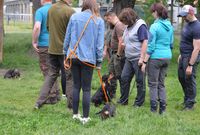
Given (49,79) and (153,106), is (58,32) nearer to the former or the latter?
(49,79)

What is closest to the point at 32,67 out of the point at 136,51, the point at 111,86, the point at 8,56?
the point at 8,56

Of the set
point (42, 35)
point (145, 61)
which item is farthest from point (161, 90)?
point (42, 35)

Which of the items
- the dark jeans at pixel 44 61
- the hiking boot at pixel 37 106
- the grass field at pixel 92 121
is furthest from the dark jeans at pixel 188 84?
the hiking boot at pixel 37 106

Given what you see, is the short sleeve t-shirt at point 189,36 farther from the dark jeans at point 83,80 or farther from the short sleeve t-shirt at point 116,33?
the dark jeans at point 83,80

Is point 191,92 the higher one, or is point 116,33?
point 116,33

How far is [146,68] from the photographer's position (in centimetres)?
771

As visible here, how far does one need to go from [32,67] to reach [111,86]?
22.1 feet

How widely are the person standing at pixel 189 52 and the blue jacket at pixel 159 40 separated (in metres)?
0.49

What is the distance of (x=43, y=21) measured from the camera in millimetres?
8086

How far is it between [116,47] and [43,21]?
1658mm

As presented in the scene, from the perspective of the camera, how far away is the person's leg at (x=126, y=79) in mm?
8314

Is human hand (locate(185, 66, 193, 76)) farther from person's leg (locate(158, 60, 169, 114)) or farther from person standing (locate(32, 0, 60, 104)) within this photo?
person standing (locate(32, 0, 60, 104))

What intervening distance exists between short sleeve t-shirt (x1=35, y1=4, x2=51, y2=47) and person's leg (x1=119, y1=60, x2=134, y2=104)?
152 cm

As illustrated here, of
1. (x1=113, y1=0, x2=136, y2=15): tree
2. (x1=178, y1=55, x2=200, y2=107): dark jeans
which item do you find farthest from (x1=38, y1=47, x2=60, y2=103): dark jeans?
(x1=113, y1=0, x2=136, y2=15): tree
